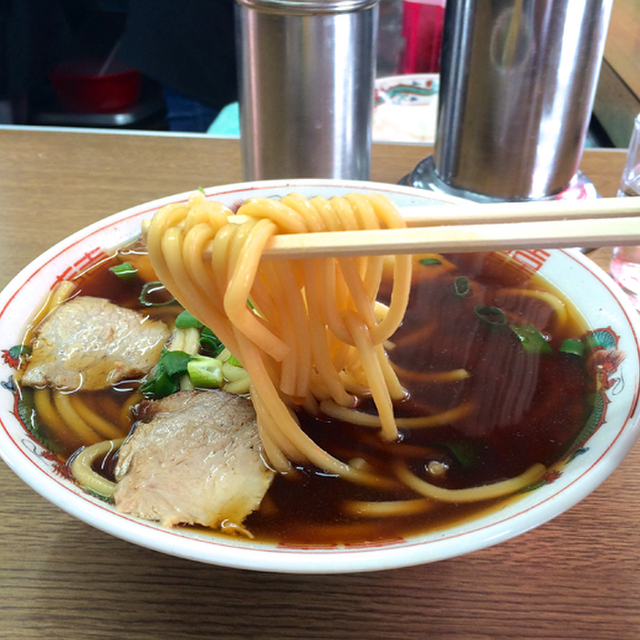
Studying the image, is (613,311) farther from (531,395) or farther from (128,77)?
(128,77)

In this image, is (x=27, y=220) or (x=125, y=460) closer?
(x=125, y=460)

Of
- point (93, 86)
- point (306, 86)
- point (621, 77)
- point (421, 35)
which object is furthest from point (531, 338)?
point (93, 86)

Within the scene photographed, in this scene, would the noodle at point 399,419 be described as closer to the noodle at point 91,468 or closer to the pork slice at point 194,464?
the pork slice at point 194,464

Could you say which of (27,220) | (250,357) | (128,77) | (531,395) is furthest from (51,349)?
(128,77)

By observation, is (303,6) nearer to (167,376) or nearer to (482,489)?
(167,376)

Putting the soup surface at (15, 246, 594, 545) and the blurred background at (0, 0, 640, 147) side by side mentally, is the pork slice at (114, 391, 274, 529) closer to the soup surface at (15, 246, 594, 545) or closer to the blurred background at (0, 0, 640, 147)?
the soup surface at (15, 246, 594, 545)

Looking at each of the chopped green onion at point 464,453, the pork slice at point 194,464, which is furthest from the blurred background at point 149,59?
the chopped green onion at point 464,453

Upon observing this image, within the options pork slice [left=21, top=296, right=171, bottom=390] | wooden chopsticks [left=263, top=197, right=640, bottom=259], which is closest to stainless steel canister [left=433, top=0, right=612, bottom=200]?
wooden chopsticks [left=263, top=197, right=640, bottom=259]
